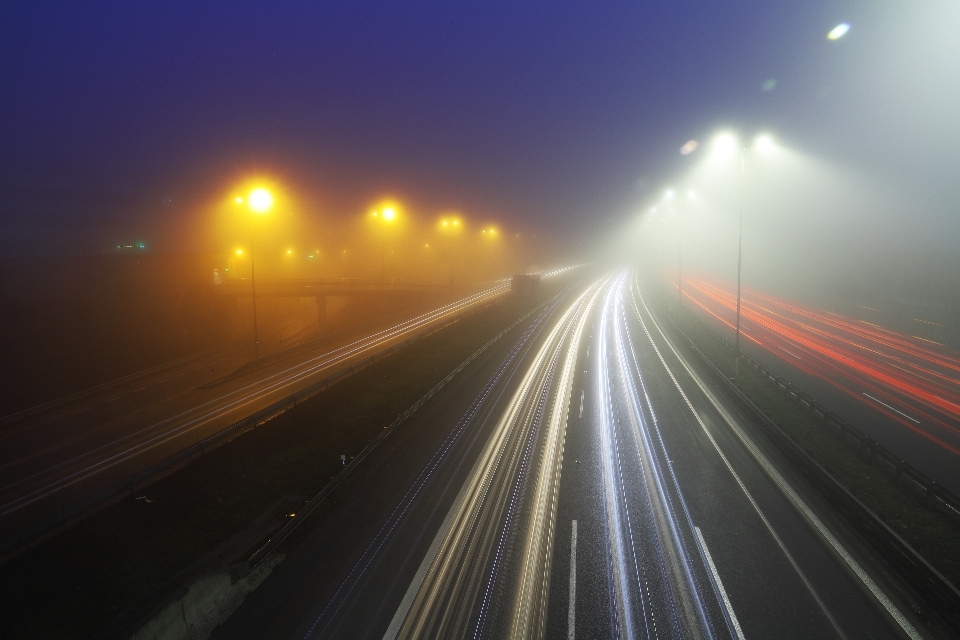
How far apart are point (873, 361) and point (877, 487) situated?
1928cm

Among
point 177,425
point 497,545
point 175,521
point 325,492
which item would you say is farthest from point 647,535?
point 177,425

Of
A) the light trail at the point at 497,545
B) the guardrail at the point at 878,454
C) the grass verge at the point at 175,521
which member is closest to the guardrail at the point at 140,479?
the grass verge at the point at 175,521

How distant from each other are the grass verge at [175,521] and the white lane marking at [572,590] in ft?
19.4

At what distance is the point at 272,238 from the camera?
115 m

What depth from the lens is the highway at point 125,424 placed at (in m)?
18.2

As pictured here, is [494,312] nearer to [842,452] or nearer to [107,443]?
[107,443]

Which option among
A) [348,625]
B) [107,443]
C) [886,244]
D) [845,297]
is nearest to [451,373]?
[107,443]

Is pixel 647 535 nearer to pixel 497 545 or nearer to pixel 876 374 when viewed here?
pixel 497 545

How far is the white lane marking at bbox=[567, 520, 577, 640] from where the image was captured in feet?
30.2

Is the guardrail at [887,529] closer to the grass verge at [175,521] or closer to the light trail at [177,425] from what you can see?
the grass verge at [175,521]

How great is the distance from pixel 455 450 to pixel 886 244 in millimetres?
65055

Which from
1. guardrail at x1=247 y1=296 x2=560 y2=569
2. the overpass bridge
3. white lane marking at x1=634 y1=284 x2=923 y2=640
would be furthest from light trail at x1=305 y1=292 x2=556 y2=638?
the overpass bridge

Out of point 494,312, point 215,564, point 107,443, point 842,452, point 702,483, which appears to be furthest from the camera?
point 494,312

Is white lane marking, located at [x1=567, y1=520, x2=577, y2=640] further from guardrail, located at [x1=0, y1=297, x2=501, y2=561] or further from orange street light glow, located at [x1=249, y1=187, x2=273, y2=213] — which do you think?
orange street light glow, located at [x1=249, y1=187, x2=273, y2=213]
